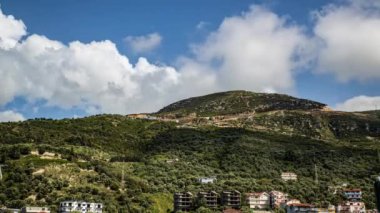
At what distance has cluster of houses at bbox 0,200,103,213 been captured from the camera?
123200mm

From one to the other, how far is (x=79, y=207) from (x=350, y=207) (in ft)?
247

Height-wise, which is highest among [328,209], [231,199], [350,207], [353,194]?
[353,194]

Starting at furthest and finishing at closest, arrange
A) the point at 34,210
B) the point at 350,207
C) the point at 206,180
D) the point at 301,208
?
1. the point at 206,180
2. the point at 350,207
3. the point at 301,208
4. the point at 34,210

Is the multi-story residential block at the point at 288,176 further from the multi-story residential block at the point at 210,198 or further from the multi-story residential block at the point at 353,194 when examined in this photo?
the multi-story residential block at the point at 210,198

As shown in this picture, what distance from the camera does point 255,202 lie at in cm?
15950

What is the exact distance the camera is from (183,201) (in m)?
150

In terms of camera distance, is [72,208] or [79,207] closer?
[72,208]

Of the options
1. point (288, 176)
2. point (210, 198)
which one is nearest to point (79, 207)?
point (210, 198)

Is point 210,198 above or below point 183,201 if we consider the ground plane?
above

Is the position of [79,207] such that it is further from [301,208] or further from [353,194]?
[353,194]

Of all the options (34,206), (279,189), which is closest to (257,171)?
(279,189)

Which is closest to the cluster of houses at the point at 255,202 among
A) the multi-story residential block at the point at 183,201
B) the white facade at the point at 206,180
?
the multi-story residential block at the point at 183,201

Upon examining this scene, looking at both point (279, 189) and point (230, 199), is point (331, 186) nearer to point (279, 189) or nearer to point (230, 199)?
point (279, 189)

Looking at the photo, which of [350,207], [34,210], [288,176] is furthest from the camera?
[288,176]
